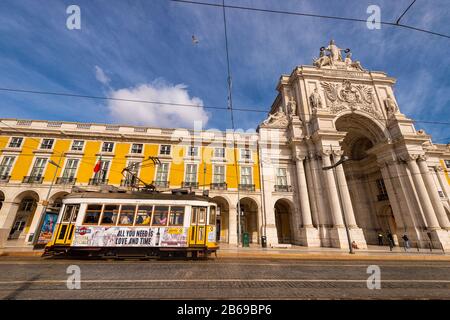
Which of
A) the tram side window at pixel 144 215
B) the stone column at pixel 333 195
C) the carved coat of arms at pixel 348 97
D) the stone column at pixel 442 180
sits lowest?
the tram side window at pixel 144 215

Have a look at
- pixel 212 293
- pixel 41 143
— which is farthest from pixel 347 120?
pixel 41 143

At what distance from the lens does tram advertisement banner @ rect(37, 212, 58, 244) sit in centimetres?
1378

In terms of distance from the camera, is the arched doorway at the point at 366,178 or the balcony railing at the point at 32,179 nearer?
the balcony railing at the point at 32,179

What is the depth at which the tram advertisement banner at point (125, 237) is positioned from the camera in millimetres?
9789

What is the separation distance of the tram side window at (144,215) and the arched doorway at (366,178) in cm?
2529

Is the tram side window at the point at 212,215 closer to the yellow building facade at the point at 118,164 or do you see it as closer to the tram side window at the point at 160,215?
the tram side window at the point at 160,215

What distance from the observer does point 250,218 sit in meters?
24.3

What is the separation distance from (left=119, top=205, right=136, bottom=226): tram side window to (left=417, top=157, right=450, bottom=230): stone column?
2838cm

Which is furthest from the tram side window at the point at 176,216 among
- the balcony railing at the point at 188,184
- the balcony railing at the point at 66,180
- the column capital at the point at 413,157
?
the column capital at the point at 413,157

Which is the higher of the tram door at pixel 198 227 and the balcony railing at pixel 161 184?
the balcony railing at pixel 161 184

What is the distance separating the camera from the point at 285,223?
25.0 metres

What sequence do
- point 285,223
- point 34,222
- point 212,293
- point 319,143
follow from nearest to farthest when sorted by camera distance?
point 212,293, point 34,222, point 319,143, point 285,223
